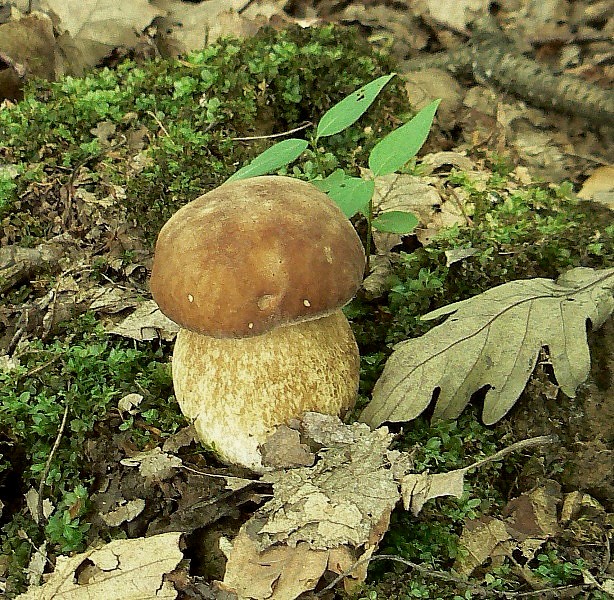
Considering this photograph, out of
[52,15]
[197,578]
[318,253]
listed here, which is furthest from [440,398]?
[52,15]

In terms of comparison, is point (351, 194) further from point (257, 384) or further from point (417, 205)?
point (417, 205)

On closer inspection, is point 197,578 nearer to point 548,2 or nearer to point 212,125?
point 212,125

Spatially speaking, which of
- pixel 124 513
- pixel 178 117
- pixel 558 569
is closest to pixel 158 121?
pixel 178 117

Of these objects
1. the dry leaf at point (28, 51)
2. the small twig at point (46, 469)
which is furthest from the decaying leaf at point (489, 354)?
the dry leaf at point (28, 51)

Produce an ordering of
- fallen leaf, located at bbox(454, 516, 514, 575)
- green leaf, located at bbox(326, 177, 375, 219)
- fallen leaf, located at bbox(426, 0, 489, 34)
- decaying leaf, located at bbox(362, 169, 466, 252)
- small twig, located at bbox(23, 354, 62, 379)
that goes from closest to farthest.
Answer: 1. fallen leaf, located at bbox(454, 516, 514, 575)
2. green leaf, located at bbox(326, 177, 375, 219)
3. small twig, located at bbox(23, 354, 62, 379)
4. decaying leaf, located at bbox(362, 169, 466, 252)
5. fallen leaf, located at bbox(426, 0, 489, 34)

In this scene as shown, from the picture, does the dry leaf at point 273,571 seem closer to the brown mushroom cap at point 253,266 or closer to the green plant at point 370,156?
the brown mushroom cap at point 253,266

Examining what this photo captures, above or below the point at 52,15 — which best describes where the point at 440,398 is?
below

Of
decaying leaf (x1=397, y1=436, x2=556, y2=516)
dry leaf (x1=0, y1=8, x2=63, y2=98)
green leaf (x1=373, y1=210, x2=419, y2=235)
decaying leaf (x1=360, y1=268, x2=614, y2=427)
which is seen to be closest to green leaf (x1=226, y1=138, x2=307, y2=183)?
green leaf (x1=373, y1=210, x2=419, y2=235)

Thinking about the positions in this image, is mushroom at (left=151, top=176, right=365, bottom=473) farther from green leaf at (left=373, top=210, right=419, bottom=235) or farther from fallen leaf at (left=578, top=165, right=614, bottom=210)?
fallen leaf at (left=578, top=165, right=614, bottom=210)
